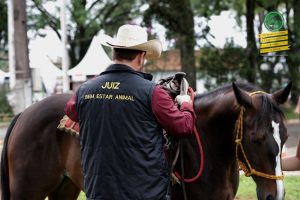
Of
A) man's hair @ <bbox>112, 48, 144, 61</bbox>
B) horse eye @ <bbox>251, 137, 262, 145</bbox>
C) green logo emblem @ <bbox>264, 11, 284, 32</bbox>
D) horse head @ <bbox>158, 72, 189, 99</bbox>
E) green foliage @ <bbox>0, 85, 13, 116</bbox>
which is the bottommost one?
green foliage @ <bbox>0, 85, 13, 116</bbox>

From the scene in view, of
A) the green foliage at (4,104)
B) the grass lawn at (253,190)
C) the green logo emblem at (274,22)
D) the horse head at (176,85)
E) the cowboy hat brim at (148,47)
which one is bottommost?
the grass lawn at (253,190)

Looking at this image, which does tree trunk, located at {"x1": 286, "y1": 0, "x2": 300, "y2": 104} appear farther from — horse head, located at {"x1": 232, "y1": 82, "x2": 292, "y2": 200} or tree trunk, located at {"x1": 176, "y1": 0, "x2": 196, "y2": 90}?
horse head, located at {"x1": 232, "y1": 82, "x2": 292, "y2": 200}

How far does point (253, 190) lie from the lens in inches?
306

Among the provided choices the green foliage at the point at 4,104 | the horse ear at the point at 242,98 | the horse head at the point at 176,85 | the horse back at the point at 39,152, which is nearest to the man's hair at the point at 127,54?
the horse head at the point at 176,85

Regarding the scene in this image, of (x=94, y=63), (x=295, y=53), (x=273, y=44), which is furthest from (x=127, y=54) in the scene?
(x=295, y=53)

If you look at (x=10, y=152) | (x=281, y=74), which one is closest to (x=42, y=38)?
(x=281, y=74)

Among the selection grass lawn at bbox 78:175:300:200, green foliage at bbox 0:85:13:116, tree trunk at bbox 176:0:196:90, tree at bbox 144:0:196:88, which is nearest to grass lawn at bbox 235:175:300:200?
grass lawn at bbox 78:175:300:200

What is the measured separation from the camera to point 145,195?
3.14 meters

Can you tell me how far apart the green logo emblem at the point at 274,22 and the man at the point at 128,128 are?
3985 mm

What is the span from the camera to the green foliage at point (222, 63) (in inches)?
913

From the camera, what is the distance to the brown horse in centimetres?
351

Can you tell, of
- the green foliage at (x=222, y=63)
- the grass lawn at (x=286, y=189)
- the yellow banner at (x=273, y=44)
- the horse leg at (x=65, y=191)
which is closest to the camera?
the horse leg at (x=65, y=191)

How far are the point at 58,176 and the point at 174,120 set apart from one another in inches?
78.4

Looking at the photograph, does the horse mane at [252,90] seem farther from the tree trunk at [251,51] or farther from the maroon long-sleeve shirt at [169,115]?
the tree trunk at [251,51]
